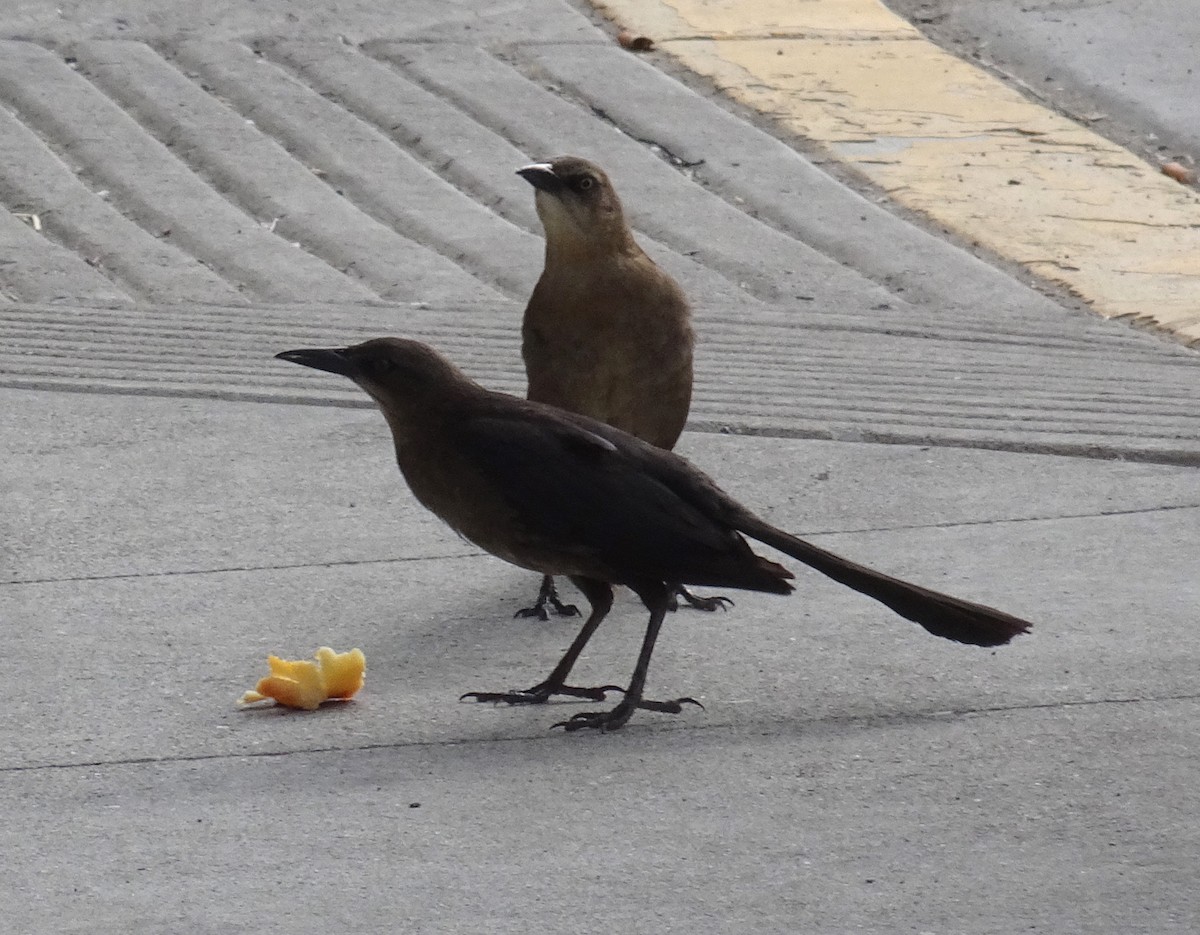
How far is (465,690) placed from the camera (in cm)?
538

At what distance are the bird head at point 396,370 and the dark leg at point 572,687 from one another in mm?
566

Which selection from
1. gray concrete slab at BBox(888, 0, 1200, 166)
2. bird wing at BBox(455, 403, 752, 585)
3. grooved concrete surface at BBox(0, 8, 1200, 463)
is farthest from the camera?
gray concrete slab at BBox(888, 0, 1200, 166)

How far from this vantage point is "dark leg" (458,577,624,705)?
5.22 metres

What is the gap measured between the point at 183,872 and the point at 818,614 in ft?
7.01

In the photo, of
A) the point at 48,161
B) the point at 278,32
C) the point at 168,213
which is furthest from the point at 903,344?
the point at 278,32

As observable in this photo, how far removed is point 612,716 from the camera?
16.7ft

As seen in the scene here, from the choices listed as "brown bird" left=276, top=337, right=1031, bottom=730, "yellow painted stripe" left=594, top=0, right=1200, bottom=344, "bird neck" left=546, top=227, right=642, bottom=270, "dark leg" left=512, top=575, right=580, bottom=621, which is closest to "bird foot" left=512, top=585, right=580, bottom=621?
"dark leg" left=512, top=575, right=580, bottom=621

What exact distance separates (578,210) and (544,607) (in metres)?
1.11

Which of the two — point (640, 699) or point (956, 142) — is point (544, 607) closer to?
point (640, 699)

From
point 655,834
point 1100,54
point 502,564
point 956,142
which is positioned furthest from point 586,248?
point 1100,54

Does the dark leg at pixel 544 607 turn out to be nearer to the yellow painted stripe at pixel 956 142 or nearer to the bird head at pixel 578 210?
the bird head at pixel 578 210

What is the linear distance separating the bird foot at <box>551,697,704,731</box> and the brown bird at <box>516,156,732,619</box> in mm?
862

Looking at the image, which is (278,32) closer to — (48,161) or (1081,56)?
(48,161)

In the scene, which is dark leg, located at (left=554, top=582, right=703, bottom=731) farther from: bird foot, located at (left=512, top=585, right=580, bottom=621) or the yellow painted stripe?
the yellow painted stripe
